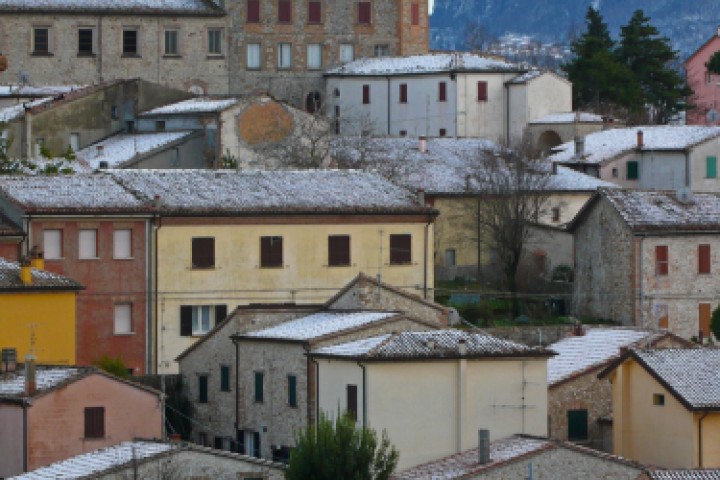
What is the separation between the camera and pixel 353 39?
4345 inches

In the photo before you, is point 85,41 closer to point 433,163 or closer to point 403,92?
point 403,92

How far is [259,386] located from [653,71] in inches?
2338

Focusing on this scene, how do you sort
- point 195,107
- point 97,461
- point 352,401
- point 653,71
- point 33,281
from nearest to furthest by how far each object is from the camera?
point 97,461 < point 352,401 < point 33,281 < point 195,107 < point 653,71

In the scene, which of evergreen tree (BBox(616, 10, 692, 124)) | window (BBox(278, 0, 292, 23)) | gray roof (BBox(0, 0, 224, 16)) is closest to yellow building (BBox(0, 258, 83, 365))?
gray roof (BBox(0, 0, 224, 16))

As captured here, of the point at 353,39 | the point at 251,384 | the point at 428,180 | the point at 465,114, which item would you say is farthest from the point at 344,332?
the point at 353,39

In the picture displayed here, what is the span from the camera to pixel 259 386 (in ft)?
186

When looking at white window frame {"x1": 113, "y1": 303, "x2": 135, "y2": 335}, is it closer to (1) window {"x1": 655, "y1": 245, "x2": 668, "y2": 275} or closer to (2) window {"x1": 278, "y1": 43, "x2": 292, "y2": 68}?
(1) window {"x1": 655, "y1": 245, "x2": 668, "y2": 275}

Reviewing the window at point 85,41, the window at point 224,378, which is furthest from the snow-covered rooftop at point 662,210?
the window at point 85,41

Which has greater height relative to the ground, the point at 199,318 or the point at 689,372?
the point at 199,318

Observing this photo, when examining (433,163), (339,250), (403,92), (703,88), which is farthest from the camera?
(703,88)

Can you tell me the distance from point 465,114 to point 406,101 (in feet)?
10.0

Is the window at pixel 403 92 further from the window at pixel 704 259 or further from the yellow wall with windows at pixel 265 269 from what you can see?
the yellow wall with windows at pixel 265 269

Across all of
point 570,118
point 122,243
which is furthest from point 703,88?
point 122,243

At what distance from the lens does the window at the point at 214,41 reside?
10744 cm
